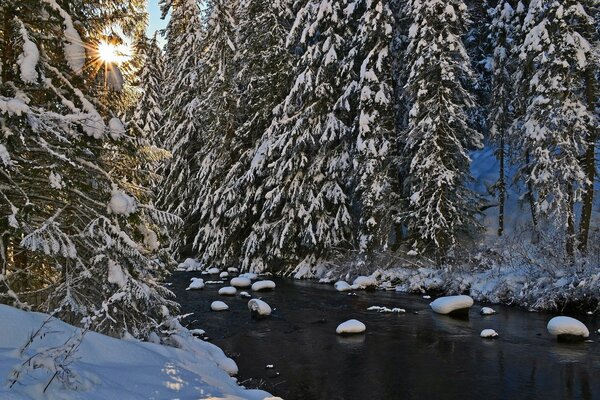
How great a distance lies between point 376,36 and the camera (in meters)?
22.8

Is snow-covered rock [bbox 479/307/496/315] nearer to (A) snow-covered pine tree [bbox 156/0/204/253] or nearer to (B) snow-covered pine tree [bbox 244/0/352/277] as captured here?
(B) snow-covered pine tree [bbox 244/0/352/277]

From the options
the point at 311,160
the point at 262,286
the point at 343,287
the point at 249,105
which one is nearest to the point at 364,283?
the point at 343,287

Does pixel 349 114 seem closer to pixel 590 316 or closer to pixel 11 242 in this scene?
pixel 590 316

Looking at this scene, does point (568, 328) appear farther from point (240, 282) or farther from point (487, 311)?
point (240, 282)

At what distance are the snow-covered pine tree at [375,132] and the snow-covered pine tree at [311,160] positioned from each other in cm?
152

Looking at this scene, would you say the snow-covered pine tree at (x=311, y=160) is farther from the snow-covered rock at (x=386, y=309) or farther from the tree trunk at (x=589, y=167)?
the tree trunk at (x=589, y=167)

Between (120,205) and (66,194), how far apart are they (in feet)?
3.14

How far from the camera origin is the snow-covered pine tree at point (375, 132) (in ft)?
72.1

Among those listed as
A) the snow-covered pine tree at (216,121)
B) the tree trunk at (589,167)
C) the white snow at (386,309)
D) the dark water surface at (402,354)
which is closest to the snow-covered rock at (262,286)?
the dark water surface at (402,354)

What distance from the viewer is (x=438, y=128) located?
20.2 m

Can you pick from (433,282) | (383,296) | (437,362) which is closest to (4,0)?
(437,362)

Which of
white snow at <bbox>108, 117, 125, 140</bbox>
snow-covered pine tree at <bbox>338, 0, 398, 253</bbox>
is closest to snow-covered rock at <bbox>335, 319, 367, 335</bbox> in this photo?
white snow at <bbox>108, 117, 125, 140</bbox>

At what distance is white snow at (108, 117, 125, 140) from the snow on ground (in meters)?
3.14

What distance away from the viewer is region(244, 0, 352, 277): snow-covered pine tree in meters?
24.1
